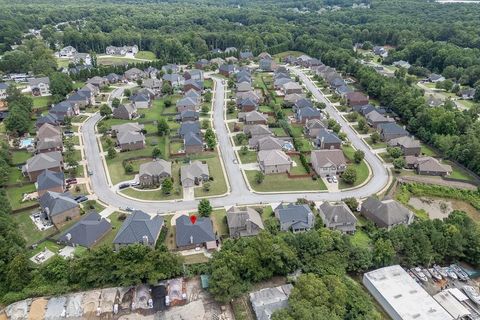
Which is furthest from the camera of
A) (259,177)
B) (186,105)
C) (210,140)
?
(186,105)

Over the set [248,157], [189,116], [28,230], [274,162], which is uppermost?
[274,162]

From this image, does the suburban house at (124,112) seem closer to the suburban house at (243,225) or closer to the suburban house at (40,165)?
the suburban house at (40,165)

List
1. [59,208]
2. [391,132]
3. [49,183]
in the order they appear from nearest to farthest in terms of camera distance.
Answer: [59,208] < [49,183] < [391,132]

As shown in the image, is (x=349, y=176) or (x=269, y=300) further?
(x=349, y=176)

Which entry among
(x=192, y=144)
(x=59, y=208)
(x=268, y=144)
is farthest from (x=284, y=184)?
(x=59, y=208)

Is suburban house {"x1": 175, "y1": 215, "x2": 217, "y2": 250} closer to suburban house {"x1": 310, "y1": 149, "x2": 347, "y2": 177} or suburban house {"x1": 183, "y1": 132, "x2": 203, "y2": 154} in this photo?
suburban house {"x1": 310, "y1": 149, "x2": 347, "y2": 177}

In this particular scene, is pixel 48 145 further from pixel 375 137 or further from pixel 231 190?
pixel 375 137

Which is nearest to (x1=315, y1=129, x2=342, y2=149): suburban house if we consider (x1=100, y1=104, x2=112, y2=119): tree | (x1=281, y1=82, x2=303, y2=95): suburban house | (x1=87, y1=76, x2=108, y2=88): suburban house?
(x1=281, y1=82, x2=303, y2=95): suburban house

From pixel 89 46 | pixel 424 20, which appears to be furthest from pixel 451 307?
pixel 424 20

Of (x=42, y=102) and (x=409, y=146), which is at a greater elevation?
(x=409, y=146)
